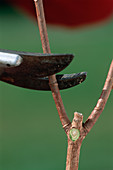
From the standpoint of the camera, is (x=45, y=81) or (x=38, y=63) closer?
(x=38, y=63)

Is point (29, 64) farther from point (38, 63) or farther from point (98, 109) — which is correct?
point (98, 109)

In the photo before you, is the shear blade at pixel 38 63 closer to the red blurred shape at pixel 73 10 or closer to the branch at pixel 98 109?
the branch at pixel 98 109

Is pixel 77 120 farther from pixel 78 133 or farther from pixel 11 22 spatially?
pixel 11 22

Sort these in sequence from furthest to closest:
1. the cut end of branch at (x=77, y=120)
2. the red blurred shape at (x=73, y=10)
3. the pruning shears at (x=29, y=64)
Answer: the red blurred shape at (x=73, y=10) → the cut end of branch at (x=77, y=120) → the pruning shears at (x=29, y=64)

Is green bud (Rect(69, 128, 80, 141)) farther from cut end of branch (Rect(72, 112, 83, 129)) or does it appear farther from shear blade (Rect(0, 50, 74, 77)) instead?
shear blade (Rect(0, 50, 74, 77))

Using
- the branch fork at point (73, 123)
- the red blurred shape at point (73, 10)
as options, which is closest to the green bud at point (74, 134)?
the branch fork at point (73, 123)

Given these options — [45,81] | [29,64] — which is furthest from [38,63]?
[45,81]

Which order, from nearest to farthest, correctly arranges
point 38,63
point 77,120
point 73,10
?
A: point 38,63
point 77,120
point 73,10

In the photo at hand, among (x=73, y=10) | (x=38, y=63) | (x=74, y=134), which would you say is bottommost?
(x=74, y=134)

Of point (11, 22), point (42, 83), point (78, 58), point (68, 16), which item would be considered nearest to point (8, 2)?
point (11, 22)
